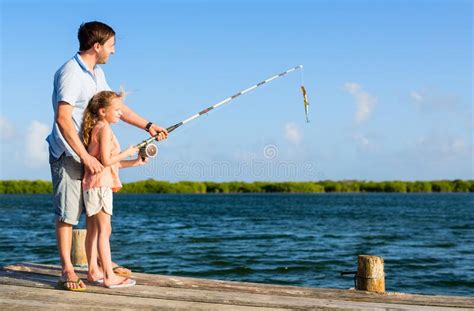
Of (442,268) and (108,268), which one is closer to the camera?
(108,268)

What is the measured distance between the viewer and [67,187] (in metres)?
4.75

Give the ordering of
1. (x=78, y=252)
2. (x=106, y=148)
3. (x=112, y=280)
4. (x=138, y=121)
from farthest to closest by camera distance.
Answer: (x=78, y=252)
(x=138, y=121)
(x=112, y=280)
(x=106, y=148)

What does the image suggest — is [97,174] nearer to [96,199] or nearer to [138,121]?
[96,199]

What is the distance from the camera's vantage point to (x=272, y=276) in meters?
13.6

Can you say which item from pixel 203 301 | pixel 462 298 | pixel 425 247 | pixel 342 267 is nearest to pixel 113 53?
pixel 203 301

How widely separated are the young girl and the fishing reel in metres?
0.07

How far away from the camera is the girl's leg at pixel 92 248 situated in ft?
16.1

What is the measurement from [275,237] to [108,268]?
18071 millimetres

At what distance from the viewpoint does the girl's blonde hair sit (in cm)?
472

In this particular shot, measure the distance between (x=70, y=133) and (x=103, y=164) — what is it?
0.33 m

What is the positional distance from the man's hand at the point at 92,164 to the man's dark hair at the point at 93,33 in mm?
839

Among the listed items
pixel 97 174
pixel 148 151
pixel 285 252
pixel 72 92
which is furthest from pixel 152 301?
pixel 285 252

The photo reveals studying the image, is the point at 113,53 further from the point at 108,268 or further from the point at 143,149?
the point at 108,268

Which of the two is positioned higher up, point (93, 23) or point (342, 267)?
point (93, 23)
